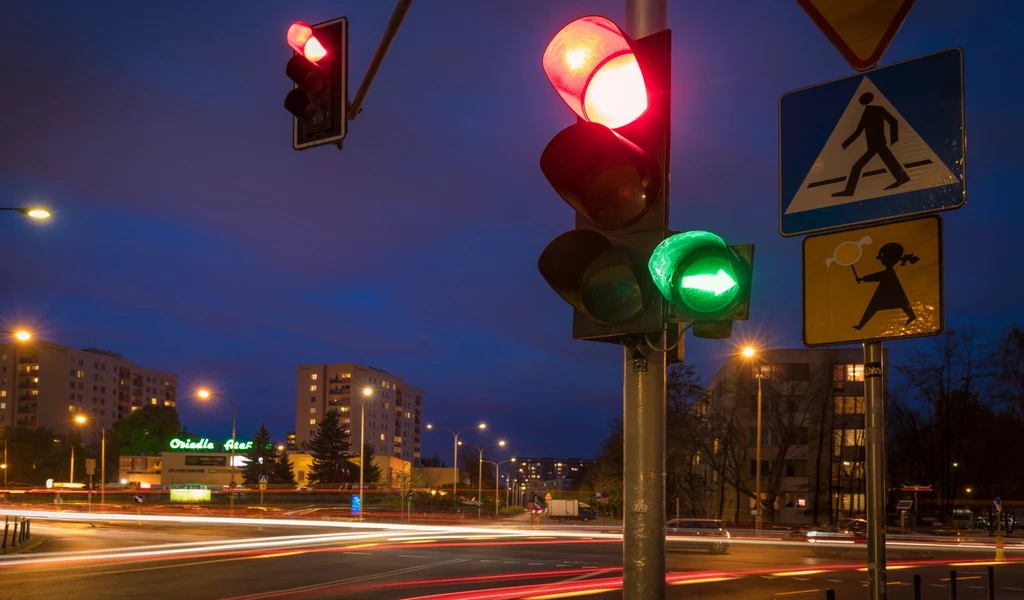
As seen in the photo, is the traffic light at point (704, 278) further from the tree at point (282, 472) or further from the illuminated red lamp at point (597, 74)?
the tree at point (282, 472)

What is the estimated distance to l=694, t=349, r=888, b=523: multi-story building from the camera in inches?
2405

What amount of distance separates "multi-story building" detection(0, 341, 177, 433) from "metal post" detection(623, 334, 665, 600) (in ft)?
563

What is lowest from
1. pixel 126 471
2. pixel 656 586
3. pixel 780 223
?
pixel 126 471

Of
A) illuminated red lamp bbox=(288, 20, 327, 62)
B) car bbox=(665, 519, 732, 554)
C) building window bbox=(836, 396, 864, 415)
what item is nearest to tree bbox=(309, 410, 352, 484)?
building window bbox=(836, 396, 864, 415)

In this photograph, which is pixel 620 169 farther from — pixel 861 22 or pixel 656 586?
pixel 656 586

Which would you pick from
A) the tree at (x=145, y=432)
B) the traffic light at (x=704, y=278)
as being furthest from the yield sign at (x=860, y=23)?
the tree at (x=145, y=432)

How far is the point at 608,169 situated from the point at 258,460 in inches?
4638

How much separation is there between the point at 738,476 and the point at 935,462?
2134 cm

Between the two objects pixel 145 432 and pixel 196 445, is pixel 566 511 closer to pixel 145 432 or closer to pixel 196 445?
pixel 196 445

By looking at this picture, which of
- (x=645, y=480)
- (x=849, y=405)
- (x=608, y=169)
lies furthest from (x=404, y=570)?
(x=849, y=405)

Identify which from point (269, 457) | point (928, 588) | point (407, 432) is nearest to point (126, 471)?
point (269, 457)

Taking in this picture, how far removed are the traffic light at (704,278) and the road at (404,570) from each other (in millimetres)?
14859

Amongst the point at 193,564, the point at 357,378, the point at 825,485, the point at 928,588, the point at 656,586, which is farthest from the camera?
the point at 357,378

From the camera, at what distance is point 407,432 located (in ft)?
618
